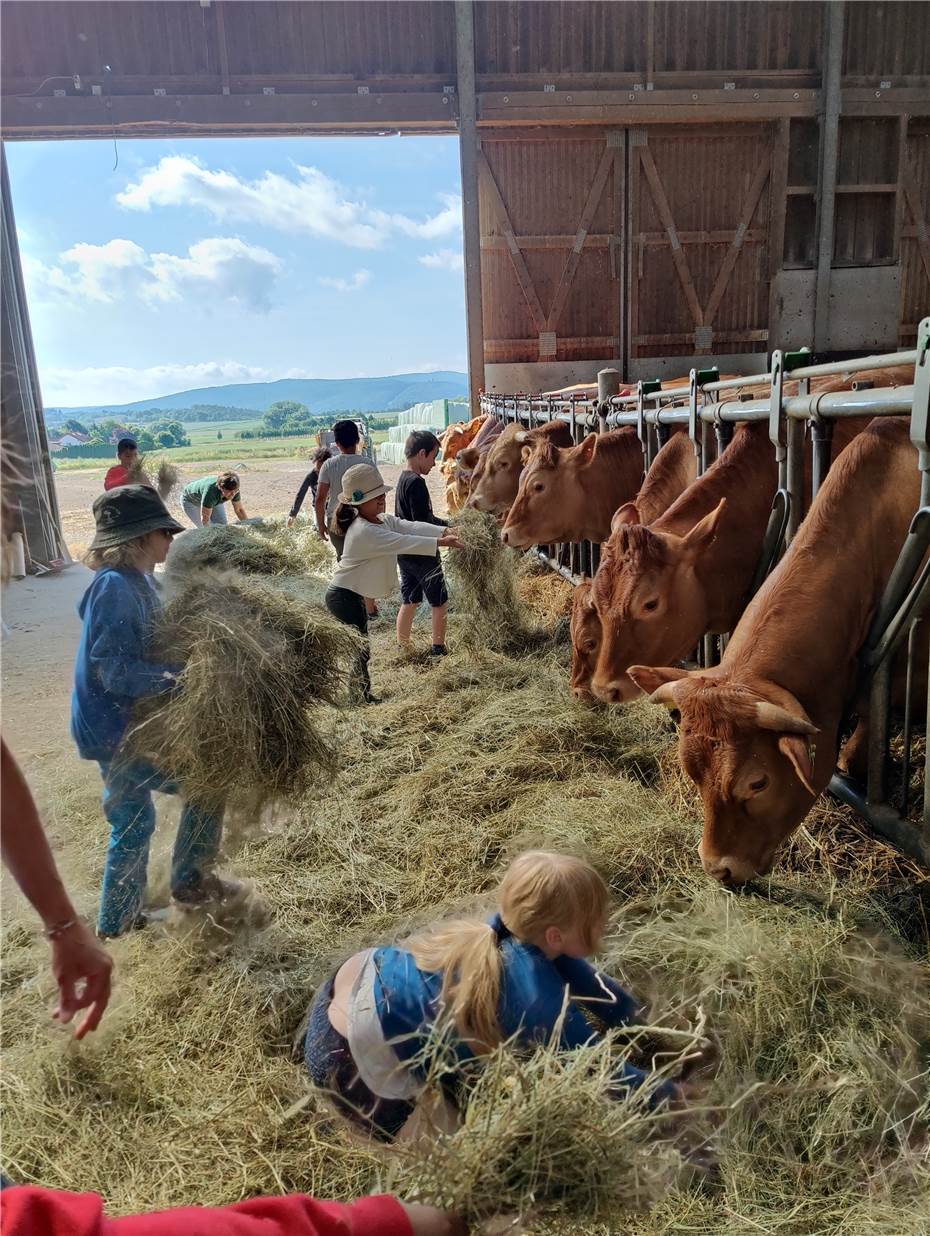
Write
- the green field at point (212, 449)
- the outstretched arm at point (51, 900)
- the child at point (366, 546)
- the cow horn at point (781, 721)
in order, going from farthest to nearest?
the green field at point (212, 449), the child at point (366, 546), the cow horn at point (781, 721), the outstretched arm at point (51, 900)

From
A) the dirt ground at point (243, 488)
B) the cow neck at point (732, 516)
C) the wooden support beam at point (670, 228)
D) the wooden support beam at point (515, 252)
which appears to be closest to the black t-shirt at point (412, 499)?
the dirt ground at point (243, 488)

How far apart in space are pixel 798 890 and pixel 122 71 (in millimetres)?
16935

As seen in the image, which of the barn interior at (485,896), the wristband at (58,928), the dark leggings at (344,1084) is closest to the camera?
the wristband at (58,928)

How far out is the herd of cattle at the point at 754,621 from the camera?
2.82 metres

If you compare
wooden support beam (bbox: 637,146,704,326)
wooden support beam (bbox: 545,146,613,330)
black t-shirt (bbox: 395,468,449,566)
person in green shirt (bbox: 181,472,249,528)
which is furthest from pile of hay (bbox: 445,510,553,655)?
wooden support beam (bbox: 637,146,704,326)

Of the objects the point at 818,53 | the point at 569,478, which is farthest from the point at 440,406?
the point at 569,478

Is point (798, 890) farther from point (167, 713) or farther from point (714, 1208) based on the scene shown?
point (167, 713)

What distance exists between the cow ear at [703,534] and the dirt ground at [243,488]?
2.72m

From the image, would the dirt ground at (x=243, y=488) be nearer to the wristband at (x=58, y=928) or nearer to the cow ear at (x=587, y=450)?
the wristband at (x=58, y=928)

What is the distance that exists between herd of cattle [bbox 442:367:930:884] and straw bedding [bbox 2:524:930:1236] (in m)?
0.42

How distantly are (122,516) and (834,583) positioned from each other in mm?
2714

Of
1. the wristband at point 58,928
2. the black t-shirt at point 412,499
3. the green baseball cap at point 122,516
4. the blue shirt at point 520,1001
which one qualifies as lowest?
the blue shirt at point 520,1001

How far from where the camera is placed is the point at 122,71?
48.1ft

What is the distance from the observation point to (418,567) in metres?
7.78
